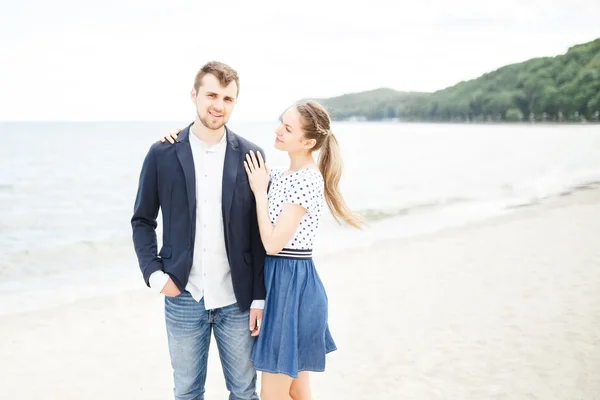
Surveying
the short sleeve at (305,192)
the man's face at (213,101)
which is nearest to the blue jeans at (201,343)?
the short sleeve at (305,192)

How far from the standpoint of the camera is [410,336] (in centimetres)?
562

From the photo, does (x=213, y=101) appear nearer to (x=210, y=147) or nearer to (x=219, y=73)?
(x=219, y=73)

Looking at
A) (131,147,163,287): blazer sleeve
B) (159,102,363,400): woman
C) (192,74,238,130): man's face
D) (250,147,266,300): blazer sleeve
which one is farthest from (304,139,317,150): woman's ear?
(131,147,163,287): blazer sleeve

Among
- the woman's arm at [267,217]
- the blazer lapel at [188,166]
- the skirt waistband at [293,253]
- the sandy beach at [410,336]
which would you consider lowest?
the sandy beach at [410,336]

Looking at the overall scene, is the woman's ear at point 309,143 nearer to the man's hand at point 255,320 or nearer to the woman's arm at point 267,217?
the woman's arm at point 267,217

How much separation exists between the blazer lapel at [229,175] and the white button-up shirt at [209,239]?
34 mm

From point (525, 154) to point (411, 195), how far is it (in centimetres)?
1778

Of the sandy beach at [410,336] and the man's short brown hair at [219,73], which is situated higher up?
the man's short brown hair at [219,73]

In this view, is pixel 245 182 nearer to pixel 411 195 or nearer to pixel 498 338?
pixel 498 338

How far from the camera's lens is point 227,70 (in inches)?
106

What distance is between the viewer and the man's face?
2664 millimetres

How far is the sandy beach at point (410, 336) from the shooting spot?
181 inches

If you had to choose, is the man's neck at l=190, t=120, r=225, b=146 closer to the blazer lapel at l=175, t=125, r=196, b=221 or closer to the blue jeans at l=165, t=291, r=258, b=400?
the blazer lapel at l=175, t=125, r=196, b=221

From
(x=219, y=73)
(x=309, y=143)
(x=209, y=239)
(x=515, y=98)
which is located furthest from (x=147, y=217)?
(x=515, y=98)
